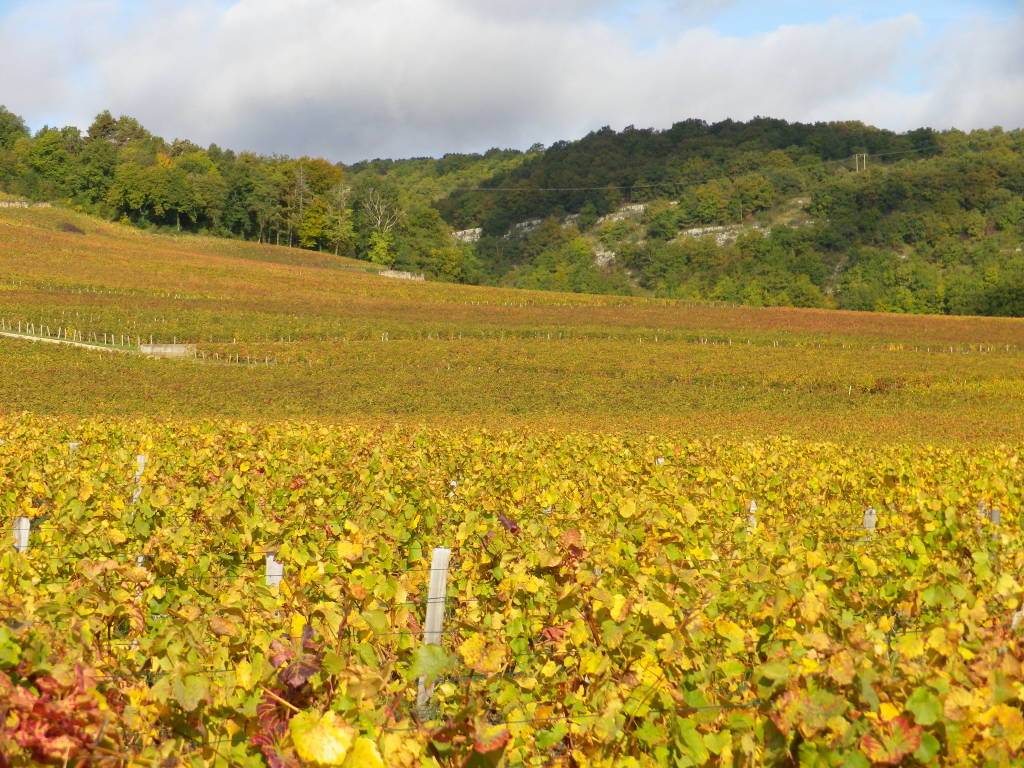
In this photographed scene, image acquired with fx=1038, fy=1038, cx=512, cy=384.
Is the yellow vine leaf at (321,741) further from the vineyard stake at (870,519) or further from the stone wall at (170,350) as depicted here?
the stone wall at (170,350)

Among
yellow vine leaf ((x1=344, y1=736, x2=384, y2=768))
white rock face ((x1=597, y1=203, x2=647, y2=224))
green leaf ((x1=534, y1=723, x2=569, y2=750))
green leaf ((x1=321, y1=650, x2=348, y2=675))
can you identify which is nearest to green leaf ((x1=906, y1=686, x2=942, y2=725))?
green leaf ((x1=534, y1=723, x2=569, y2=750))

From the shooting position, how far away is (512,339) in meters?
63.6

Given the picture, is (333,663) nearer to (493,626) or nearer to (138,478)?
(493,626)

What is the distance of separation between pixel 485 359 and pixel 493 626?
1905 inches

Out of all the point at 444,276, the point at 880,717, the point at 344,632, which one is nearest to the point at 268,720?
the point at 344,632

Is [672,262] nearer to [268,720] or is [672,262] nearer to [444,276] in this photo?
[444,276]

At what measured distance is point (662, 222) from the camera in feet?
571

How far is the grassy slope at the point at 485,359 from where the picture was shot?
37.3m

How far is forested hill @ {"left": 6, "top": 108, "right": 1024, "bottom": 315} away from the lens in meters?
129

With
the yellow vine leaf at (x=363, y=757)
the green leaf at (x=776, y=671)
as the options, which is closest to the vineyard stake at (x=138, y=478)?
the yellow vine leaf at (x=363, y=757)

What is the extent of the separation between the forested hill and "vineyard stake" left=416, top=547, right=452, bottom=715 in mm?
117834

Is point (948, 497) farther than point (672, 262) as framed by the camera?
No

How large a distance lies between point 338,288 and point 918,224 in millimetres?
89805

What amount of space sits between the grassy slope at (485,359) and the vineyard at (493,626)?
20877 millimetres
